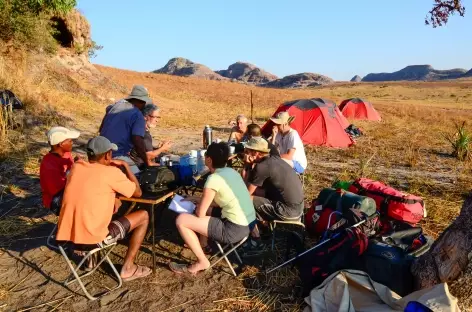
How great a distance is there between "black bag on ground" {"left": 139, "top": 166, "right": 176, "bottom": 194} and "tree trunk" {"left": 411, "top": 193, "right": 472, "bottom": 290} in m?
2.53

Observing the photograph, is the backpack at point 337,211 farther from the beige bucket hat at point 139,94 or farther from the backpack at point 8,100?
the backpack at point 8,100

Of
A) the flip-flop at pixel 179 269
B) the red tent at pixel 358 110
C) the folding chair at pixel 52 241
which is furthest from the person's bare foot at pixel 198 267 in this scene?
the red tent at pixel 358 110

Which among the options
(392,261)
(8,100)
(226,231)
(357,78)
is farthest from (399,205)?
(357,78)

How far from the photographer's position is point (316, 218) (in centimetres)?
471

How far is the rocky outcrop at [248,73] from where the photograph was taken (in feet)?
385

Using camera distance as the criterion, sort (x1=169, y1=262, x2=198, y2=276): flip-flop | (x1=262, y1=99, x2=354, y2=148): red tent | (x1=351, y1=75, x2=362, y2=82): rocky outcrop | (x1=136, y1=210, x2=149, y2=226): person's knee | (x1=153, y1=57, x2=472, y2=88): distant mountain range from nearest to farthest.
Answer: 1. (x1=136, y1=210, x2=149, y2=226): person's knee
2. (x1=169, y1=262, x2=198, y2=276): flip-flop
3. (x1=262, y1=99, x2=354, y2=148): red tent
4. (x1=153, y1=57, x2=472, y2=88): distant mountain range
5. (x1=351, y1=75, x2=362, y2=82): rocky outcrop

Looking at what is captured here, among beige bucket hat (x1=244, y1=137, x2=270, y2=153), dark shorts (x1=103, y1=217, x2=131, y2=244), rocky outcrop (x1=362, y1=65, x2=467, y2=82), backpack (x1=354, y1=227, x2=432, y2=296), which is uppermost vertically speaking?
rocky outcrop (x1=362, y1=65, x2=467, y2=82)

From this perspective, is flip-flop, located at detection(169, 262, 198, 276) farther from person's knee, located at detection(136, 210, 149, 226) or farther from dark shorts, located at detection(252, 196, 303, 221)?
dark shorts, located at detection(252, 196, 303, 221)

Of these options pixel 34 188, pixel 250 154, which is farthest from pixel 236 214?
pixel 34 188

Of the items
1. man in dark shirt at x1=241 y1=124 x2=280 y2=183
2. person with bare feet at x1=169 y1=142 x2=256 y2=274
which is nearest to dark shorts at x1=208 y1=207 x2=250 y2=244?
person with bare feet at x1=169 y1=142 x2=256 y2=274

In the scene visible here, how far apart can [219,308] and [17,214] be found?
11.9 ft

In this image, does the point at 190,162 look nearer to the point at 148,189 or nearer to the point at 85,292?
the point at 148,189

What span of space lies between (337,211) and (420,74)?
15966 centimetres

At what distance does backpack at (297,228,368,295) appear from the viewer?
350 cm
